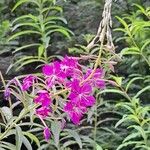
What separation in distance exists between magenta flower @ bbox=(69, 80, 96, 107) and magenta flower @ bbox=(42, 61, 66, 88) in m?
0.07

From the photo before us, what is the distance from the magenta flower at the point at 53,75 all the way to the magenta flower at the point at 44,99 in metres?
0.04

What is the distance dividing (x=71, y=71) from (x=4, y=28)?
241cm

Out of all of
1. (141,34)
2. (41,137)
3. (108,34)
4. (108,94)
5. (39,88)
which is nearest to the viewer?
(108,34)

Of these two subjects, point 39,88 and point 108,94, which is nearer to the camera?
point 39,88

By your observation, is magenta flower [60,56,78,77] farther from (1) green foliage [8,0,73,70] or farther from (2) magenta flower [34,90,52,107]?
(1) green foliage [8,0,73,70]

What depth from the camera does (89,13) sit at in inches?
185

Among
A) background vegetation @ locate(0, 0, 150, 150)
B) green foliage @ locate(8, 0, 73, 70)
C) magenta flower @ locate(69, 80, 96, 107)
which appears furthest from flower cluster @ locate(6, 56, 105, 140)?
green foliage @ locate(8, 0, 73, 70)

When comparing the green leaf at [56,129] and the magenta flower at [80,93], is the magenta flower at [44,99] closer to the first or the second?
the magenta flower at [80,93]

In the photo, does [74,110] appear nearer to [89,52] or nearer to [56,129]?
[56,129]

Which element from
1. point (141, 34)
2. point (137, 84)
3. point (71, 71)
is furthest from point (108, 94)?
point (71, 71)

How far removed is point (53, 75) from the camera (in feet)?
6.11

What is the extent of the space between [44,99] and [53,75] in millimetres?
104

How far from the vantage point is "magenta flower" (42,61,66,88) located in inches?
72.9

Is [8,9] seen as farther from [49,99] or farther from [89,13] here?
[49,99]
